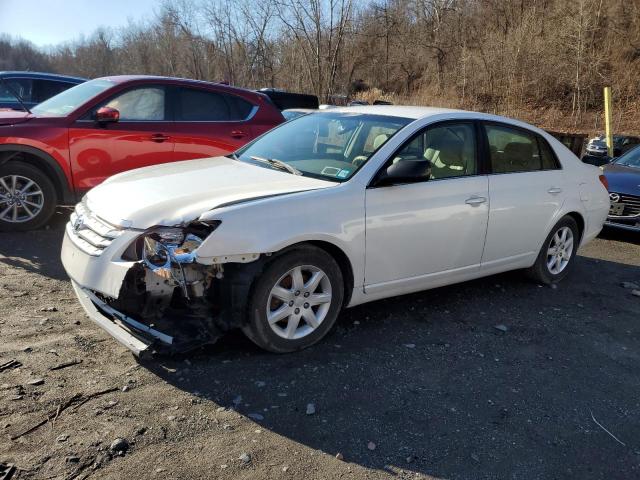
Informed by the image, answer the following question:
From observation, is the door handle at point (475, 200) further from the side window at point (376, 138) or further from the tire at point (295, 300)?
the tire at point (295, 300)

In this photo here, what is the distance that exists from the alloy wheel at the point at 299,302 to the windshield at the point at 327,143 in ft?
2.50

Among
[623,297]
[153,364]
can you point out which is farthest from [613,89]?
[153,364]

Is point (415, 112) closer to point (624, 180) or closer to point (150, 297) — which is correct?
point (150, 297)

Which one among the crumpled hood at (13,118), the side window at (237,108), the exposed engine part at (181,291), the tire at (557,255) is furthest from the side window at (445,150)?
the crumpled hood at (13,118)

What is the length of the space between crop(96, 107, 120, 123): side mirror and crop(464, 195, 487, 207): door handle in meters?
4.19

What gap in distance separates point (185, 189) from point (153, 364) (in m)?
1.17

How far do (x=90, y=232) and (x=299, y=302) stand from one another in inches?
57.4

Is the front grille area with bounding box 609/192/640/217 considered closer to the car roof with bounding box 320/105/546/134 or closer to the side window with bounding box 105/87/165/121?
the car roof with bounding box 320/105/546/134

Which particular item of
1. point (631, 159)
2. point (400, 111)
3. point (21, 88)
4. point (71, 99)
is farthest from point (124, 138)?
point (631, 159)

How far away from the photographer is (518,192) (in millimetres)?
5055

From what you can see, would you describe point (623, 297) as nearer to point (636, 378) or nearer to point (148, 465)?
point (636, 378)

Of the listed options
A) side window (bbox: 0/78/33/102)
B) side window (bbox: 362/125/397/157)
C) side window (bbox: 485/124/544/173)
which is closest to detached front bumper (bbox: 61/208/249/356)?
side window (bbox: 362/125/397/157)

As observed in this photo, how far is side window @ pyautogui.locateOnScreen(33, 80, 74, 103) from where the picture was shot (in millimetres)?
10664

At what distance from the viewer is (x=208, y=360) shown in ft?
12.1
